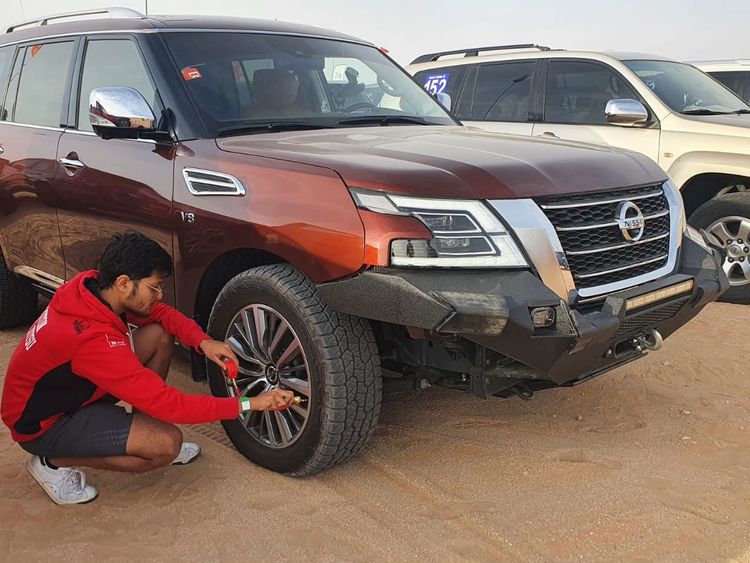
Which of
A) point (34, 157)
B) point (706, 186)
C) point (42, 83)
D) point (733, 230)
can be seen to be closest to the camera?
point (34, 157)

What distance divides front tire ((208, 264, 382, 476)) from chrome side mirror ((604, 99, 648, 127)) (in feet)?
12.1

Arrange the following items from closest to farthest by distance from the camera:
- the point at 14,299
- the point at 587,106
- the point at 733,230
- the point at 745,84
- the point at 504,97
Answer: the point at 14,299 → the point at 733,230 → the point at 587,106 → the point at 504,97 → the point at 745,84

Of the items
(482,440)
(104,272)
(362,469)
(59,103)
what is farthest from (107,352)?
(59,103)

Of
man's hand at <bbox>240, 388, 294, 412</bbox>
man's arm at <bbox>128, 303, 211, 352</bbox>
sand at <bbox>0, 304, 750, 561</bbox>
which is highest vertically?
man's arm at <bbox>128, 303, 211, 352</bbox>

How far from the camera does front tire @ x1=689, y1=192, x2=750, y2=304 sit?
18.5 feet

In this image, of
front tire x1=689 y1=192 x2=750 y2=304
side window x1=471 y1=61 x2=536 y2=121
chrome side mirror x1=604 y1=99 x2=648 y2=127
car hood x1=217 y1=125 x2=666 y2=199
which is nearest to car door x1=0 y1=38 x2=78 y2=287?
car hood x1=217 y1=125 x2=666 y2=199

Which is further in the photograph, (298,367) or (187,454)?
(187,454)

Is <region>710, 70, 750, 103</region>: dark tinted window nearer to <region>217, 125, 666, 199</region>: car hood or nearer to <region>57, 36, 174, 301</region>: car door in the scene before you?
<region>217, 125, 666, 199</region>: car hood

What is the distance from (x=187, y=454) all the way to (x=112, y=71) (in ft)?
6.67

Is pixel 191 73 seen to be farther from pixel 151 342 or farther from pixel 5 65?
pixel 5 65

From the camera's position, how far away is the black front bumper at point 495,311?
2.51 meters

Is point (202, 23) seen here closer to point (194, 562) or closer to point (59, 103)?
point (59, 103)

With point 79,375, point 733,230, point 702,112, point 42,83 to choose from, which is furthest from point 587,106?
point 79,375

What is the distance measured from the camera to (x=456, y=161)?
9.21ft
